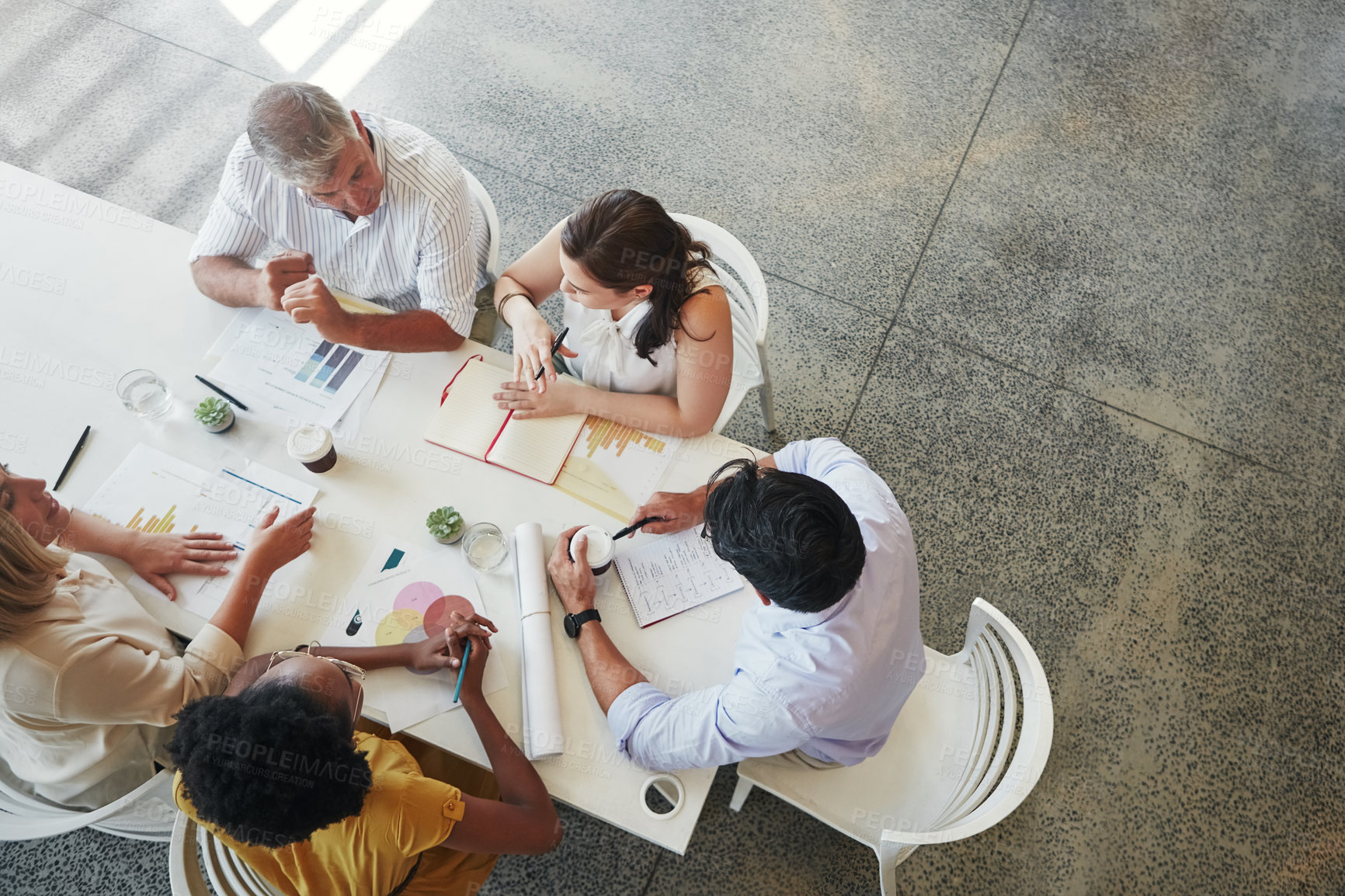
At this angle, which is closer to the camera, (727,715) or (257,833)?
(257,833)

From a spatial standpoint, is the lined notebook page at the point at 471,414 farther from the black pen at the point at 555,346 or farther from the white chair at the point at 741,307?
the white chair at the point at 741,307

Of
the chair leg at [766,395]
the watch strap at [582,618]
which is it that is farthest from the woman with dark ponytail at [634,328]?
the watch strap at [582,618]

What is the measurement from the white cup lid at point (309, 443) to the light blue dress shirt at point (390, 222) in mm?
382

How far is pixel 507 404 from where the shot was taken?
66.6 inches

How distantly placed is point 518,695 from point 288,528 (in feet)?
1.84

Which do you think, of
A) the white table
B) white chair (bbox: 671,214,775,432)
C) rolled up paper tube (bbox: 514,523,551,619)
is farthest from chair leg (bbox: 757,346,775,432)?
rolled up paper tube (bbox: 514,523,551,619)

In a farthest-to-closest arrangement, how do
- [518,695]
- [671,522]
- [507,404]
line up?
1. [507,404]
2. [671,522]
3. [518,695]

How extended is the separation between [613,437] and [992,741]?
0.96 metres

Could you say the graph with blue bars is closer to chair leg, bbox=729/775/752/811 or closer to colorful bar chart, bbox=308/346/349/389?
colorful bar chart, bbox=308/346/349/389

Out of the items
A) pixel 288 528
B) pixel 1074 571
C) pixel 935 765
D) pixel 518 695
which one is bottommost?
pixel 1074 571

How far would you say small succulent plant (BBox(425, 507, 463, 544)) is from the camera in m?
1.53

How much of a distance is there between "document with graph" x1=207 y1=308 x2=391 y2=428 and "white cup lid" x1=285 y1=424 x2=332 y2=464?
0.08 metres

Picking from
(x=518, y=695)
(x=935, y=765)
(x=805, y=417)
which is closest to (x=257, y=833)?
(x=518, y=695)

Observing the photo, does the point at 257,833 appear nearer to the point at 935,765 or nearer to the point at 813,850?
the point at 935,765
